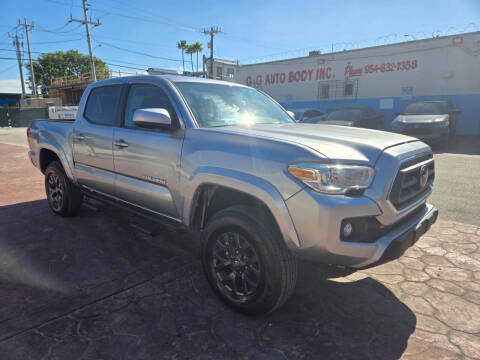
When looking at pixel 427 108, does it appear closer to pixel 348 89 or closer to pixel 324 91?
pixel 348 89

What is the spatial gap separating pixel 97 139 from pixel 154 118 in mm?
1407

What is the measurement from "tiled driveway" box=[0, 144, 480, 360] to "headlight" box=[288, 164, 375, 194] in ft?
3.53

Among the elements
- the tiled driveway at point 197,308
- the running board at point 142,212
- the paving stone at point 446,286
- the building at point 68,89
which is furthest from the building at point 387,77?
the building at point 68,89

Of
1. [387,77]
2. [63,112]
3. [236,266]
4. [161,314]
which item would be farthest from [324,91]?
[63,112]

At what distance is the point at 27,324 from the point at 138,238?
5.55 feet

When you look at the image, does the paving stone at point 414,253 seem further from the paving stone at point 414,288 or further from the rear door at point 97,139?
the rear door at point 97,139

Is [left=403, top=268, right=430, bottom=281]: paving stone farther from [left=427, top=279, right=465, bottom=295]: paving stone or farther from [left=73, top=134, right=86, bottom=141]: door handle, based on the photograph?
[left=73, top=134, right=86, bottom=141]: door handle

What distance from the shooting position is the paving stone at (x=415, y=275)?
308 cm

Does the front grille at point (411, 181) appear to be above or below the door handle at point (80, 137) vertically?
below

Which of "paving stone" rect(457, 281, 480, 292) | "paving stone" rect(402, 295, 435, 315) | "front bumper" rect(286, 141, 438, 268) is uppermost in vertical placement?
"front bumper" rect(286, 141, 438, 268)

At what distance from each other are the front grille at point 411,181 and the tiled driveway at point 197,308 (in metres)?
0.94

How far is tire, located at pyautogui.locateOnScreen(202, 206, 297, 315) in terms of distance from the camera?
7.37 ft

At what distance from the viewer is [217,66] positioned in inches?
2039

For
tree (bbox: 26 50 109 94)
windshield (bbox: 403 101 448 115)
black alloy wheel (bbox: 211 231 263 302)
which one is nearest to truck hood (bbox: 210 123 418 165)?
black alloy wheel (bbox: 211 231 263 302)
